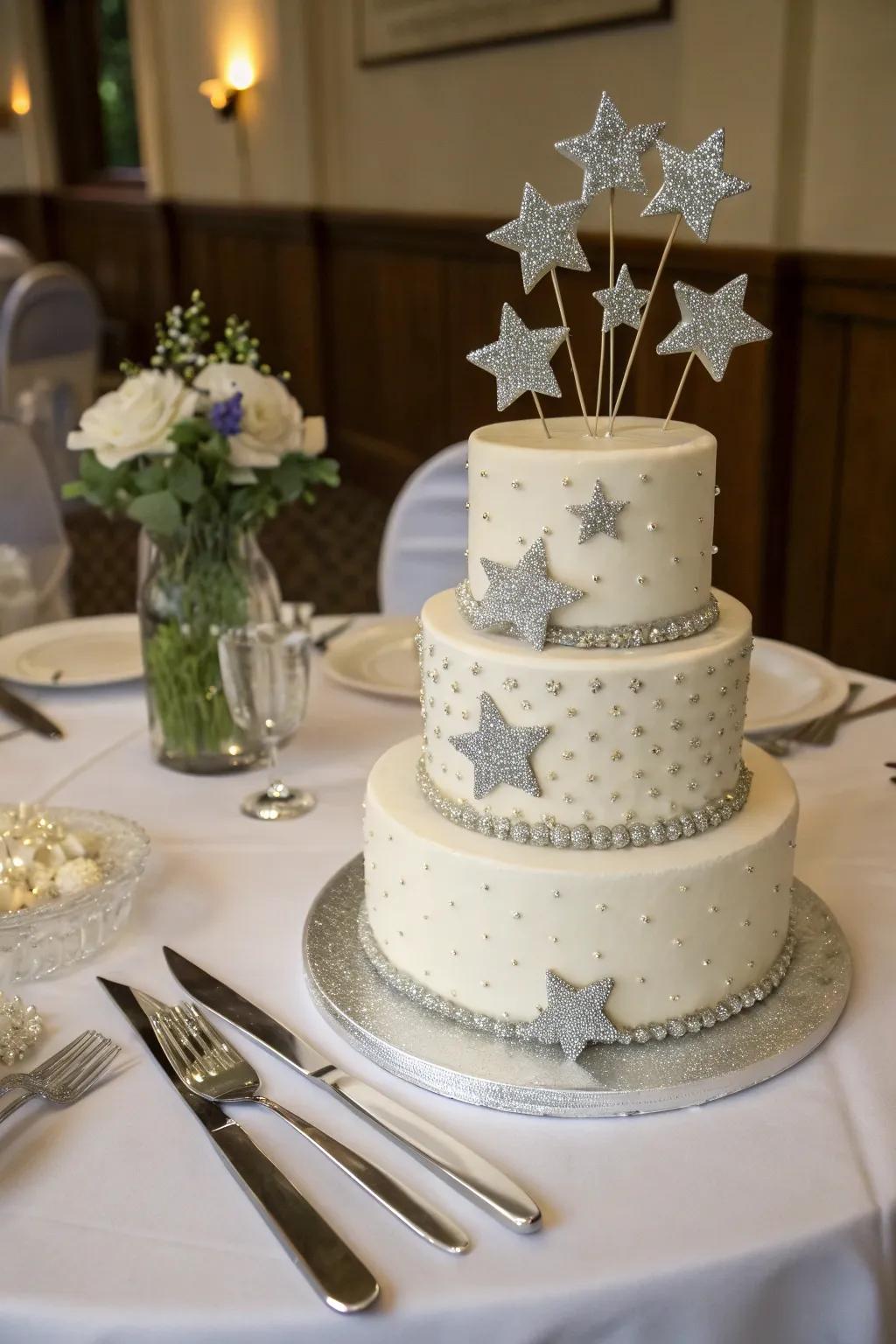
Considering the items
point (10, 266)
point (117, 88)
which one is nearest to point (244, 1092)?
point (10, 266)

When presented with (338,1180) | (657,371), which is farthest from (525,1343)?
(657,371)

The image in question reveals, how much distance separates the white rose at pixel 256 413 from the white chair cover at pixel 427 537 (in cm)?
108

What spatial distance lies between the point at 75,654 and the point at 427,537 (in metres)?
0.95

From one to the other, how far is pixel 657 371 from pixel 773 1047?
370 cm

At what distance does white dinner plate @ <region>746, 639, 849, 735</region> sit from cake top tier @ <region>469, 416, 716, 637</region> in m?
0.69

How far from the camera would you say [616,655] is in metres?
1.11

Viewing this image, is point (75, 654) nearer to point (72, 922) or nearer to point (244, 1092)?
point (72, 922)

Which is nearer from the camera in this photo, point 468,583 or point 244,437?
point 468,583

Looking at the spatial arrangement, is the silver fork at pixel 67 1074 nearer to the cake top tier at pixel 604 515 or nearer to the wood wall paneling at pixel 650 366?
the cake top tier at pixel 604 515

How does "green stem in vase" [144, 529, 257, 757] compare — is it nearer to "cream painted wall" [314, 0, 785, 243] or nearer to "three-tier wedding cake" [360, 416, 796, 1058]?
"three-tier wedding cake" [360, 416, 796, 1058]

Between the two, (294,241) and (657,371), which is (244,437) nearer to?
(657,371)

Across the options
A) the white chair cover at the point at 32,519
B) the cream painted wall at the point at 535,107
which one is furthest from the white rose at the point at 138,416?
the cream painted wall at the point at 535,107

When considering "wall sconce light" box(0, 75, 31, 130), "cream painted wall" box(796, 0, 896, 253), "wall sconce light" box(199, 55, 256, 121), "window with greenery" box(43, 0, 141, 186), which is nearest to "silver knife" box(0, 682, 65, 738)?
"cream painted wall" box(796, 0, 896, 253)

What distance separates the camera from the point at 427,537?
289 centimetres
